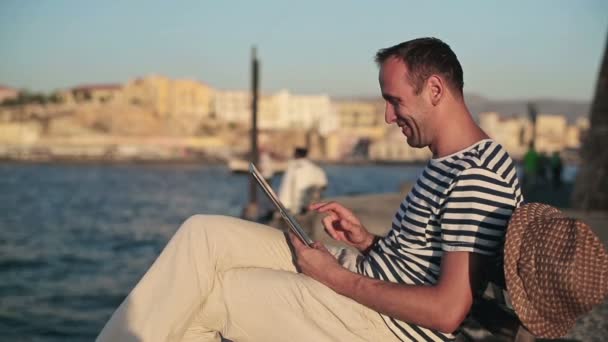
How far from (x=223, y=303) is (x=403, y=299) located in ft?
1.76

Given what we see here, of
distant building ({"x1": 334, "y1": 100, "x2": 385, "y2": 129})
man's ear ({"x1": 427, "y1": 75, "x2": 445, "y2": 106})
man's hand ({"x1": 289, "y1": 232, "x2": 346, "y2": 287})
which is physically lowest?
distant building ({"x1": 334, "y1": 100, "x2": 385, "y2": 129})

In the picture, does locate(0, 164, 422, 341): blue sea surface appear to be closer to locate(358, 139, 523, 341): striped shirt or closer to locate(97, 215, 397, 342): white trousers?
locate(97, 215, 397, 342): white trousers

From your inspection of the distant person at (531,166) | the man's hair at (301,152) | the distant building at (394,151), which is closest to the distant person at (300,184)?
the man's hair at (301,152)

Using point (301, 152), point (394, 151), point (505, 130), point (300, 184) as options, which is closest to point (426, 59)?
point (300, 184)

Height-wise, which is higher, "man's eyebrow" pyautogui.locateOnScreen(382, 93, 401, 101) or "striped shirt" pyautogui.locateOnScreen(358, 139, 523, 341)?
"man's eyebrow" pyautogui.locateOnScreen(382, 93, 401, 101)

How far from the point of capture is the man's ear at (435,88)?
85.1 inches

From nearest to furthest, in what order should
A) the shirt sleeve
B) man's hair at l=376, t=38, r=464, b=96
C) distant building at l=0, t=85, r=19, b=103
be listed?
the shirt sleeve, man's hair at l=376, t=38, r=464, b=96, distant building at l=0, t=85, r=19, b=103

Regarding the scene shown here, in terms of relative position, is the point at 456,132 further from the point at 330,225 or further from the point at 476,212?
the point at 330,225

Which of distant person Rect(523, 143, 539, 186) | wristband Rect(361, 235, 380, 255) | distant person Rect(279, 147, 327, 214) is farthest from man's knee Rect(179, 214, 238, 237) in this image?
distant person Rect(523, 143, 539, 186)

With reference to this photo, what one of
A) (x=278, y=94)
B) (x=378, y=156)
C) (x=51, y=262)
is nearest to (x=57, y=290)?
(x=51, y=262)

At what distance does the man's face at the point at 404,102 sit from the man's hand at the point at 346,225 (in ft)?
1.50

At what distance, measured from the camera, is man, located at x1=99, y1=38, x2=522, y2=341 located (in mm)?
2025

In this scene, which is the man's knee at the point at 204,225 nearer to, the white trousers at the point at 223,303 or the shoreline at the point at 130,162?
the white trousers at the point at 223,303

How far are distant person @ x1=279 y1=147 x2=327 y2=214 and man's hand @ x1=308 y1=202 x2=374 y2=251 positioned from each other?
6.44 metres
